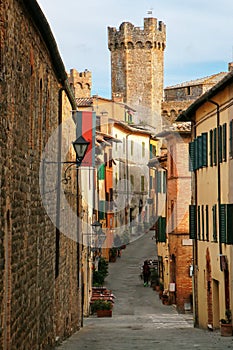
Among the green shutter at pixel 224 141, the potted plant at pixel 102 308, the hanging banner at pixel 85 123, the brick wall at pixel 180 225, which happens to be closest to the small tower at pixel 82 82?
the brick wall at pixel 180 225

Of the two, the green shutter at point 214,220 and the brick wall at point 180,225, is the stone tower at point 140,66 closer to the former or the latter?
the brick wall at point 180,225

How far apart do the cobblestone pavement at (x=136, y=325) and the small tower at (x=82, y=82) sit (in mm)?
22512

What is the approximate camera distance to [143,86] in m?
85.3

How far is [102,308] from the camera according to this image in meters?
31.1

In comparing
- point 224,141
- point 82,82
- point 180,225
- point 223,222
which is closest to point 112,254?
point 180,225

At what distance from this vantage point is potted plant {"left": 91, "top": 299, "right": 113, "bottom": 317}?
30.9 m

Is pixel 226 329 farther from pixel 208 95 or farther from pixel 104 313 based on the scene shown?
pixel 104 313

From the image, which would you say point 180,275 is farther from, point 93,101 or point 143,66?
point 143,66

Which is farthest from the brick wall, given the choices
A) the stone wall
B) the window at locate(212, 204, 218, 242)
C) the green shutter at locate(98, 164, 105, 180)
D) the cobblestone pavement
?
the stone wall

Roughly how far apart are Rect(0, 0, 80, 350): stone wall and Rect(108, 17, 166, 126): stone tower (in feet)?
225

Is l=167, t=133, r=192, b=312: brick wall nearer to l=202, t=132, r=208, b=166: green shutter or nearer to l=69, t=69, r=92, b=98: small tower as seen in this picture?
l=202, t=132, r=208, b=166: green shutter

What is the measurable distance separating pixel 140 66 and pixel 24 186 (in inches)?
2985

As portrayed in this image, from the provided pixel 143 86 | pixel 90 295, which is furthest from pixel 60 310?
pixel 143 86

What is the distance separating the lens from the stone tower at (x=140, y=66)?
84750 mm
